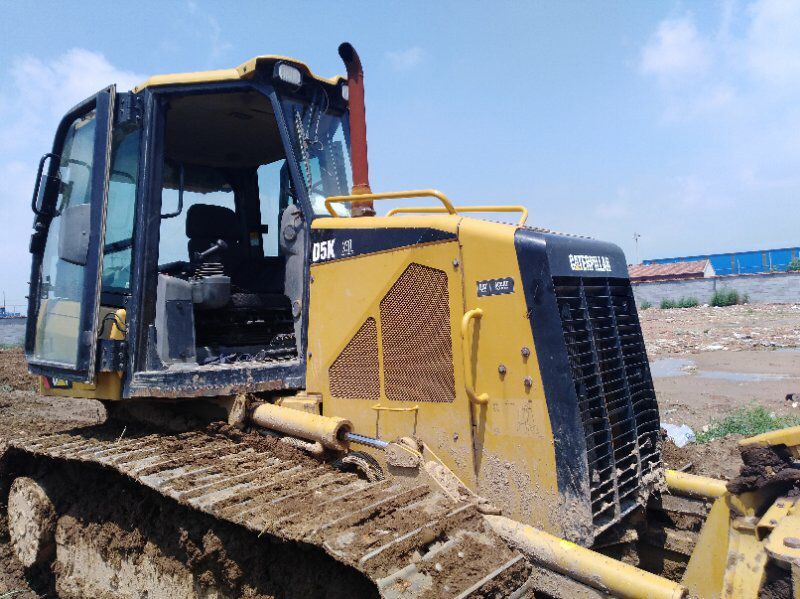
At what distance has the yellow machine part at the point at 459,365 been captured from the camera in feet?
8.80

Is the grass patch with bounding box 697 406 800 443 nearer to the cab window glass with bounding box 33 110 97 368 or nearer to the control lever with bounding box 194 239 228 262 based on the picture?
the control lever with bounding box 194 239 228 262

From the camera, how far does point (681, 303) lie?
3062 cm

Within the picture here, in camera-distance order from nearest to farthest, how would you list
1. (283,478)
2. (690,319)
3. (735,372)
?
(283,478) < (735,372) < (690,319)

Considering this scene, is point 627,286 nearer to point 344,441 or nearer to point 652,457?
point 652,457

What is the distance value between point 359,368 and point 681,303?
100ft

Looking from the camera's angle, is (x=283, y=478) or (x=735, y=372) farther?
(x=735, y=372)

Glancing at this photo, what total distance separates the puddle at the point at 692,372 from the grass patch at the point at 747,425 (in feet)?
10.1

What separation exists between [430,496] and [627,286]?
5.16ft

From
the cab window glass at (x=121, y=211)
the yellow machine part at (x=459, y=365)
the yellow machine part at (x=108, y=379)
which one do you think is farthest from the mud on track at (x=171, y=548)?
the cab window glass at (x=121, y=211)

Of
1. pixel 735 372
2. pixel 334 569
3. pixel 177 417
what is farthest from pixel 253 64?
pixel 735 372

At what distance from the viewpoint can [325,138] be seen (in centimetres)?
412

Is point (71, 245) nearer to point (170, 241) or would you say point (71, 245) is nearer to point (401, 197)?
point (170, 241)

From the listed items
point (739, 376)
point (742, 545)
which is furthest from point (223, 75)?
point (739, 376)

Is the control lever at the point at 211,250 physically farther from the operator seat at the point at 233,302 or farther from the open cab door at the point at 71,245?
the open cab door at the point at 71,245
